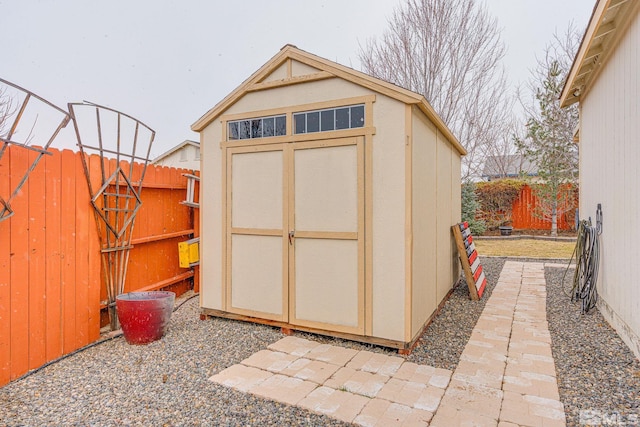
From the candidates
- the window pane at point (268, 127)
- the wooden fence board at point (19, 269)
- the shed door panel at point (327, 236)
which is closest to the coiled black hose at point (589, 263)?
the shed door panel at point (327, 236)

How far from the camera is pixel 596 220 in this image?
4590mm

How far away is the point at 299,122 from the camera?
149 inches

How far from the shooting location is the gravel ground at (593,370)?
2.31 m

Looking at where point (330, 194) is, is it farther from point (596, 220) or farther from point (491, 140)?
point (491, 140)

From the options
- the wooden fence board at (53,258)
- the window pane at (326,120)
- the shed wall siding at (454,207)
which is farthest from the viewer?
the shed wall siding at (454,207)

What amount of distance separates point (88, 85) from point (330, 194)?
863cm

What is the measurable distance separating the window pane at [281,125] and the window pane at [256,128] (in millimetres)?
229

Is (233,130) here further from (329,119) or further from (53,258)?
(53,258)

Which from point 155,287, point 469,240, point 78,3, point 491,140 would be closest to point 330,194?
point 155,287

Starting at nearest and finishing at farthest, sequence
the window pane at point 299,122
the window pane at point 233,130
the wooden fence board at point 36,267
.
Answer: the wooden fence board at point 36,267 < the window pane at point 299,122 < the window pane at point 233,130

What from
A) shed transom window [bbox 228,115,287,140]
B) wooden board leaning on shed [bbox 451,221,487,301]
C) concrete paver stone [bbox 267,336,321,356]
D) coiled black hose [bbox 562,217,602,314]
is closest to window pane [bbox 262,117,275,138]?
shed transom window [bbox 228,115,287,140]

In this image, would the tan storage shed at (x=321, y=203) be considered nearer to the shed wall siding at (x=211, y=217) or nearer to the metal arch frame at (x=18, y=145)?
the shed wall siding at (x=211, y=217)

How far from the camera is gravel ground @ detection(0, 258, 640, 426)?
7.61ft

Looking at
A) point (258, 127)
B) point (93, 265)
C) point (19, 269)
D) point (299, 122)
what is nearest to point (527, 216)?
point (299, 122)
